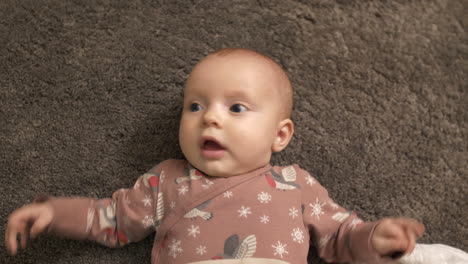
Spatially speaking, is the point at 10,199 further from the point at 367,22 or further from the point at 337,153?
the point at 367,22

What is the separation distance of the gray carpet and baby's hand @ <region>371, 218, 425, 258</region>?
0.71 feet

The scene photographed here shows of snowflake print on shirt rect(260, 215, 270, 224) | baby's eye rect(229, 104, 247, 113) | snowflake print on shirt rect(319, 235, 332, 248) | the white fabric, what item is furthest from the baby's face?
the white fabric

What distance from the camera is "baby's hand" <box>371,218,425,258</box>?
767mm

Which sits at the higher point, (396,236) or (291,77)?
(291,77)

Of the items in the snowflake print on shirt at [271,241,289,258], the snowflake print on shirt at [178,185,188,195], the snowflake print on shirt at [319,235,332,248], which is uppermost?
the snowflake print on shirt at [178,185,188,195]

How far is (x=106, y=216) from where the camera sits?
905 millimetres

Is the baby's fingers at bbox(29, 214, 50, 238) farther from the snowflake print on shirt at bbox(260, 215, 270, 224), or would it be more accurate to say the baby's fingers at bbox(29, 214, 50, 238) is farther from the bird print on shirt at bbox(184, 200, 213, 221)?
the snowflake print on shirt at bbox(260, 215, 270, 224)

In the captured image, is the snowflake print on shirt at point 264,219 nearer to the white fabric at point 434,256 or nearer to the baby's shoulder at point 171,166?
the baby's shoulder at point 171,166

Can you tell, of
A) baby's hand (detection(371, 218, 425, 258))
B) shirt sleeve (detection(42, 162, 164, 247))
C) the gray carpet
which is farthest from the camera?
the gray carpet

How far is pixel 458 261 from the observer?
0.95 m

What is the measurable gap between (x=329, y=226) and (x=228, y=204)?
0.23 metres

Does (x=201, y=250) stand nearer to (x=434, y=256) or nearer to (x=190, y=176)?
(x=190, y=176)

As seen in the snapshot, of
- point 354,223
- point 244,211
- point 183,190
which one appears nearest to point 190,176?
point 183,190

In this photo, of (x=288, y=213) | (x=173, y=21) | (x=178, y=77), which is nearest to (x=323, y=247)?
(x=288, y=213)
